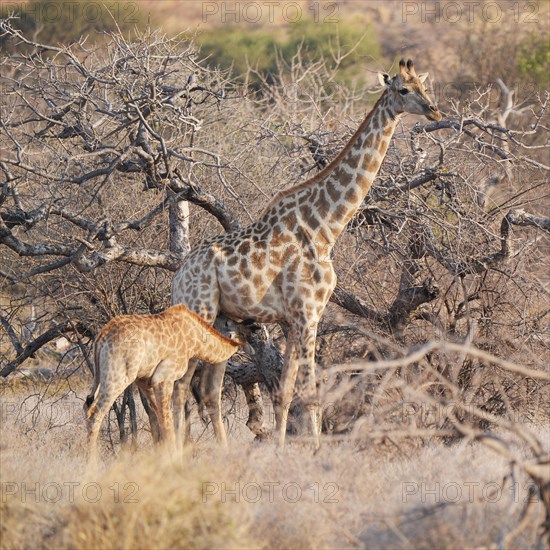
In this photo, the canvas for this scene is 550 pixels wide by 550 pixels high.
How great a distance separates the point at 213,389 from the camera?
8.93 metres

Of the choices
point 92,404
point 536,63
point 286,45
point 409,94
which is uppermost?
point 409,94

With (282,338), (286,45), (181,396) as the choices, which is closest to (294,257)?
(181,396)

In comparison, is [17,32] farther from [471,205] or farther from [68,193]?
[471,205]

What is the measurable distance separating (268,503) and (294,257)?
259 cm

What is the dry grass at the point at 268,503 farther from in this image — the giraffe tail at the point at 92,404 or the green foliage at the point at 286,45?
the green foliage at the point at 286,45

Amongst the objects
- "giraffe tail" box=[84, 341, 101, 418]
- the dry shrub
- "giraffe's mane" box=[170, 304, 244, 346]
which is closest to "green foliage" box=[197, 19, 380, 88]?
"giraffe's mane" box=[170, 304, 244, 346]

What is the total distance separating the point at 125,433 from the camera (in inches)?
423

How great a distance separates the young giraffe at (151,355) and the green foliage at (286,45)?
2163cm

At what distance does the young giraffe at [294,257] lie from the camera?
28.4 ft

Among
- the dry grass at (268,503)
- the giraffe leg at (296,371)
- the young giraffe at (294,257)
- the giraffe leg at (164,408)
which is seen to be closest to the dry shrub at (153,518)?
the dry grass at (268,503)

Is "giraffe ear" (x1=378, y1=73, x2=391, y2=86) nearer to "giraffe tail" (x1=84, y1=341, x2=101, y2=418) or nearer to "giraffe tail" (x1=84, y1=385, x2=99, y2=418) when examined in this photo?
"giraffe tail" (x1=84, y1=341, x2=101, y2=418)

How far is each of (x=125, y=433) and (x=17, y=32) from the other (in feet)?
13.3

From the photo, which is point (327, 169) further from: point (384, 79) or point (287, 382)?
point (287, 382)

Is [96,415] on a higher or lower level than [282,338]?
higher
